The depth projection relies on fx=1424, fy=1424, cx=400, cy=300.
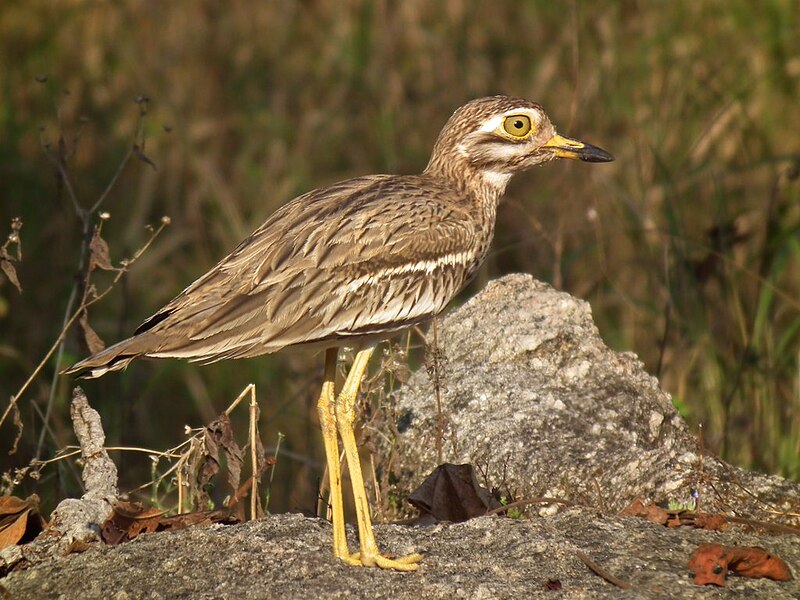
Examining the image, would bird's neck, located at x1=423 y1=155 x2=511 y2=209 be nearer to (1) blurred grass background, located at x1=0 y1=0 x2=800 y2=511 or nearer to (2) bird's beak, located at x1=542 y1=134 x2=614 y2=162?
(2) bird's beak, located at x1=542 y1=134 x2=614 y2=162

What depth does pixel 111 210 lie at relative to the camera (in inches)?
418

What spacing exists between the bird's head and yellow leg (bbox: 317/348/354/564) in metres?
1.16

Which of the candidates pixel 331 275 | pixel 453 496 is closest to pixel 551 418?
pixel 453 496

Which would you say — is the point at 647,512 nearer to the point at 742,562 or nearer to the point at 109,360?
the point at 742,562

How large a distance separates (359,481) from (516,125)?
73.2 inches

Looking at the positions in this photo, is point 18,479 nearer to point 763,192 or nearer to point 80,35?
point 763,192

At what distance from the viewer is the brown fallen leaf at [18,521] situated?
467cm

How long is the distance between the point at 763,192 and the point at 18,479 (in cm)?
655

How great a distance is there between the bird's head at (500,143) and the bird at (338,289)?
0.49 ft

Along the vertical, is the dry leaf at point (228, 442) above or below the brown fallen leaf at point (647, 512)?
above

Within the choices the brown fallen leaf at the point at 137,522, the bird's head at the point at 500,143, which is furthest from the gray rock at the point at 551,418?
the brown fallen leaf at the point at 137,522

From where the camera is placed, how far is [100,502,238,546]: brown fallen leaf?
187 inches

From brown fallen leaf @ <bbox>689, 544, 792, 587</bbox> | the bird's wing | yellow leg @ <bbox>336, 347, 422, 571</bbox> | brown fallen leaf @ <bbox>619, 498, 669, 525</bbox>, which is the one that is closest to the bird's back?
the bird's wing

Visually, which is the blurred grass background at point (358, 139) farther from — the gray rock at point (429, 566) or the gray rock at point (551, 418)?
the gray rock at point (429, 566)
